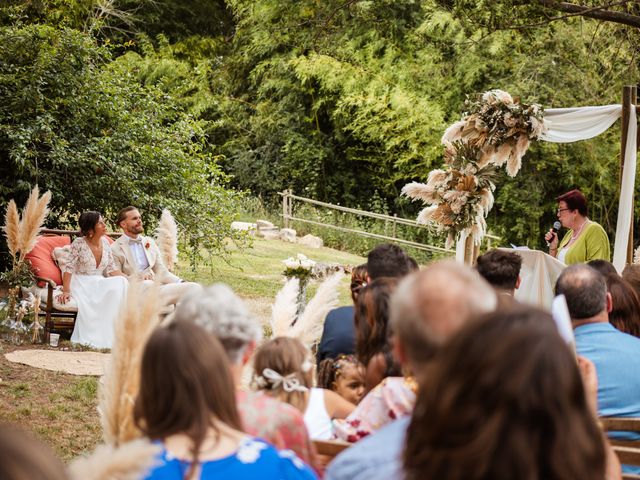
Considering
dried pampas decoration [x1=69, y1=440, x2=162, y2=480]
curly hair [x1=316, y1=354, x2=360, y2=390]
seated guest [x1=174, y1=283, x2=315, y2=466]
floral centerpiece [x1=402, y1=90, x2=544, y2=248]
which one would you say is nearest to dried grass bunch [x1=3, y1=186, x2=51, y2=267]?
floral centerpiece [x1=402, y1=90, x2=544, y2=248]

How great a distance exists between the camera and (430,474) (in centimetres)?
160

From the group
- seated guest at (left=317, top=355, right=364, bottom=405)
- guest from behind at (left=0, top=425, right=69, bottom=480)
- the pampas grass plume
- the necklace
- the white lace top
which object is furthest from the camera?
Result: the white lace top

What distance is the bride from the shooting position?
9391 millimetres

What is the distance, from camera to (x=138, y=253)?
31.6 feet

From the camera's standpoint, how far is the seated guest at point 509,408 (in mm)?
1510

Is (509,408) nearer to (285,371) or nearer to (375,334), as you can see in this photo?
(285,371)

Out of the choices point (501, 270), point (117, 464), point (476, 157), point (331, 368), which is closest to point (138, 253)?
point (476, 157)

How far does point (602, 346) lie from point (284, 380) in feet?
4.59

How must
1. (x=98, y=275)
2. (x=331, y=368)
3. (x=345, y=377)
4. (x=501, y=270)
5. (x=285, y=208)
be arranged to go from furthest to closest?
1. (x=285, y=208)
2. (x=98, y=275)
3. (x=501, y=270)
4. (x=331, y=368)
5. (x=345, y=377)

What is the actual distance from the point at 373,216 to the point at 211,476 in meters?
19.1

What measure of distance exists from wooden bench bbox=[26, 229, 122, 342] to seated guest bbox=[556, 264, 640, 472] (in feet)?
21.5

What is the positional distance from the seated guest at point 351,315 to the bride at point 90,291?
17.5ft

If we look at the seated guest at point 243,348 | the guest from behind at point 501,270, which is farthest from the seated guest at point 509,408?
the guest from behind at point 501,270

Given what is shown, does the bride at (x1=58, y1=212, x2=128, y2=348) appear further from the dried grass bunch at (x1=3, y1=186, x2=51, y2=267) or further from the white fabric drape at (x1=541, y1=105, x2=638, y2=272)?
the white fabric drape at (x1=541, y1=105, x2=638, y2=272)
